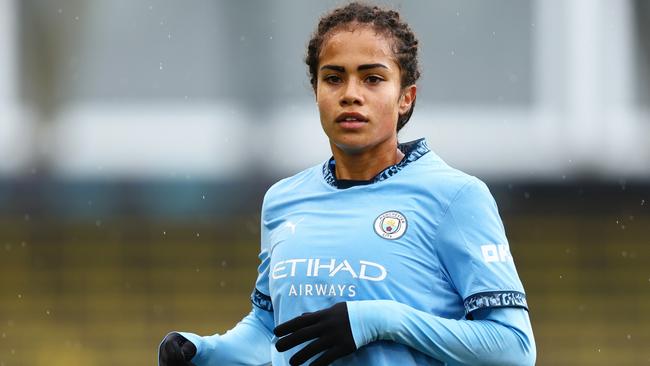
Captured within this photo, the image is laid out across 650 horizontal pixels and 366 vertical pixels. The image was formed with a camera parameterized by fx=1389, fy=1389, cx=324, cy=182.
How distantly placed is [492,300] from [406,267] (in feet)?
0.60

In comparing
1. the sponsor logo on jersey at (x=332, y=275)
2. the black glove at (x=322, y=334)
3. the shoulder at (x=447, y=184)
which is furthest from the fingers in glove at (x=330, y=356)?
the shoulder at (x=447, y=184)

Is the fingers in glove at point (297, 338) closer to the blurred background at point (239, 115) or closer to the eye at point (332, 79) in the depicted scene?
the eye at point (332, 79)

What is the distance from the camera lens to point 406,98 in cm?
302

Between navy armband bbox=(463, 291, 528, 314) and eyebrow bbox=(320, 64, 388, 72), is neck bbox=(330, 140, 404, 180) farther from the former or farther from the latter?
navy armband bbox=(463, 291, 528, 314)

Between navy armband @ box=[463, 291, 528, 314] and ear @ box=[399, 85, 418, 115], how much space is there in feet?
1.58

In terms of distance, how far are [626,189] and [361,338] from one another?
24.5 ft

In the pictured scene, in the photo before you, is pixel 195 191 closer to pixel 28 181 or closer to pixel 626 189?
pixel 28 181

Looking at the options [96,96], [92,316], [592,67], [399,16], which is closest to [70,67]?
[96,96]

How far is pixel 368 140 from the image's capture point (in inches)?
114

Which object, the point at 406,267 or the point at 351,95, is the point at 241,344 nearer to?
the point at 406,267

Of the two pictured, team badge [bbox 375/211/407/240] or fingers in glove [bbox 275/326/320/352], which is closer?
fingers in glove [bbox 275/326/320/352]

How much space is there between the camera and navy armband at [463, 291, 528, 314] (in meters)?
2.72

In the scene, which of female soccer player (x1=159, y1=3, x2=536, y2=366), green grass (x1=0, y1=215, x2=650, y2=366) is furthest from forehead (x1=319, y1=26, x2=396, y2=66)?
green grass (x1=0, y1=215, x2=650, y2=366)

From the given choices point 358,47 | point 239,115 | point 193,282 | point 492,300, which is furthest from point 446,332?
point 193,282
